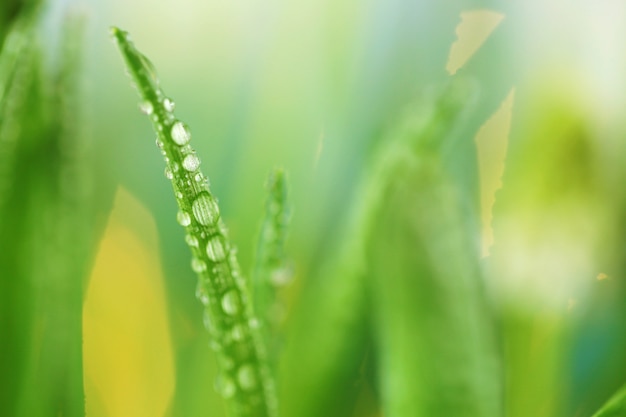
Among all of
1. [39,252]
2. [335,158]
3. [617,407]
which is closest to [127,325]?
[39,252]

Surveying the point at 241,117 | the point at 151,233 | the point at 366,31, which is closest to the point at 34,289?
the point at 151,233

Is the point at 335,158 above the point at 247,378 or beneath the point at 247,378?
above

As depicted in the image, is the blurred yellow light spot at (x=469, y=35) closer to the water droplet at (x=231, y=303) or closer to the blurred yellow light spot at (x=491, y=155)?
the blurred yellow light spot at (x=491, y=155)

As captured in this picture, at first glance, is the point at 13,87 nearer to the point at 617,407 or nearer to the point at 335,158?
the point at 335,158

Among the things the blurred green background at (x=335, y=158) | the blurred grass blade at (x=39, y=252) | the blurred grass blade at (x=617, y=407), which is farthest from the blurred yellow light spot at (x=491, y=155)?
the blurred grass blade at (x=39, y=252)

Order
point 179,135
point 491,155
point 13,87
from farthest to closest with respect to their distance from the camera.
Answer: point 491,155
point 13,87
point 179,135
